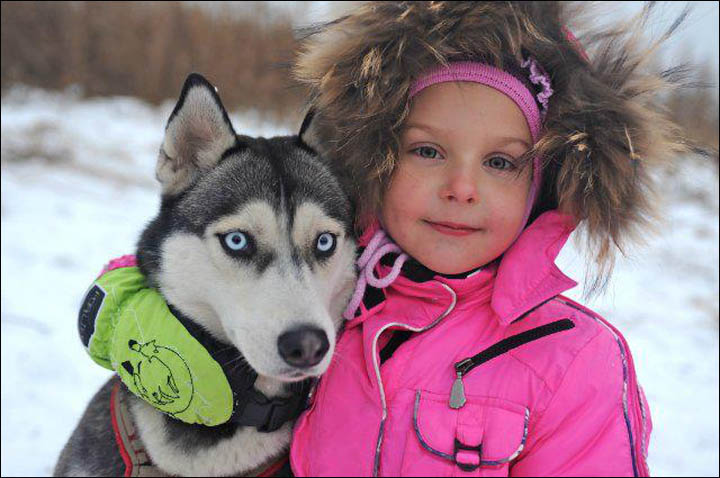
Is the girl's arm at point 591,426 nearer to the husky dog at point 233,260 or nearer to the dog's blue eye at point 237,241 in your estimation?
the husky dog at point 233,260

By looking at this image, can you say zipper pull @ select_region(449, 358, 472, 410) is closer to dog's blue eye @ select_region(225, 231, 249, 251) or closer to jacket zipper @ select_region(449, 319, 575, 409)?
jacket zipper @ select_region(449, 319, 575, 409)

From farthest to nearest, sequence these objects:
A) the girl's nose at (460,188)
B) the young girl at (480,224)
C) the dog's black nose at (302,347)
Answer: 1. the girl's nose at (460,188)
2. the young girl at (480,224)
3. the dog's black nose at (302,347)

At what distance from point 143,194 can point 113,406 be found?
6022 mm

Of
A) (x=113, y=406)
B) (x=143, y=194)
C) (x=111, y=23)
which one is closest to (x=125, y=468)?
(x=113, y=406)

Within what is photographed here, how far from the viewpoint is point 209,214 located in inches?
77.7

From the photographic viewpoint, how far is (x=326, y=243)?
202 cm

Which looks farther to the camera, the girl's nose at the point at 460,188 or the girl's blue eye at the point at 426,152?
the girl's blue eye at the point at 426,152

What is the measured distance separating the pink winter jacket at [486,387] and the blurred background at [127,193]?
356 millimetres

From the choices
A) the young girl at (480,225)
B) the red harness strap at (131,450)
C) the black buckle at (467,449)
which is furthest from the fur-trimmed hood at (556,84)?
the red harness strap at (131,450)

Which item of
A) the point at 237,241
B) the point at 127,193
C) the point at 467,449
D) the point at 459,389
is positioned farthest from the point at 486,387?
the point at 127,193

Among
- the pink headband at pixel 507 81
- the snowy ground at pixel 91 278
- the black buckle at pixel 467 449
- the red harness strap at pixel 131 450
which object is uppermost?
the pink headband at pixel 507 81

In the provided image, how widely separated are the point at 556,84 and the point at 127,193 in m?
6.81

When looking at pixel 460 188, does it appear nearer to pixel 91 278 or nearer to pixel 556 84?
pixel 556 84

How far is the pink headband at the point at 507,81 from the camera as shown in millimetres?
1852
